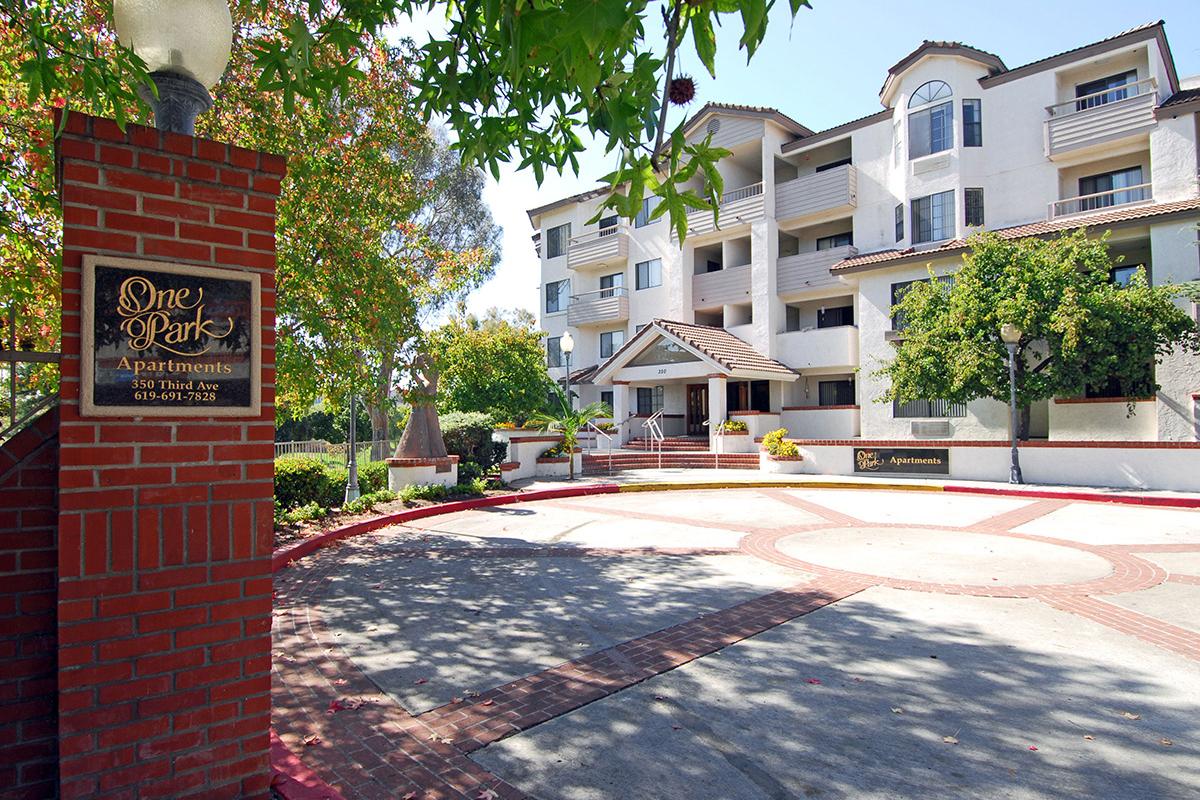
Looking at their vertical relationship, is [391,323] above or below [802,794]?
above

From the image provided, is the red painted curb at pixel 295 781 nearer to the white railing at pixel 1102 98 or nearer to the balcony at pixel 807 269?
the white railing at pixel 1102 98

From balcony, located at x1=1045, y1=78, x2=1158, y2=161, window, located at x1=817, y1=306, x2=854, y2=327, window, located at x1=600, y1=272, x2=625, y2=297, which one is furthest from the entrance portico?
balcony, located at x1=1045, y1=78, x2=1158, y2=161

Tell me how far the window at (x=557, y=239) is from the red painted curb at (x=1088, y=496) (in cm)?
2551

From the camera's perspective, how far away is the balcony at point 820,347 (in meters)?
25.8

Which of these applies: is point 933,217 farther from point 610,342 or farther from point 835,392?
point 610,342

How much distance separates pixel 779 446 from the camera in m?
20.8

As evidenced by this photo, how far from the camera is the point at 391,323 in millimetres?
8609

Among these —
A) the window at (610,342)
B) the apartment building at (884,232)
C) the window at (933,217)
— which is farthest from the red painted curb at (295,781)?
the window at (610,342)

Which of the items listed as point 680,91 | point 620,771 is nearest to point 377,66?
point 680,91

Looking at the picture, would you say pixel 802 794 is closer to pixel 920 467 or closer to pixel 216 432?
pixel 216 432

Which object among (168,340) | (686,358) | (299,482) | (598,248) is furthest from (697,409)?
(168,340)

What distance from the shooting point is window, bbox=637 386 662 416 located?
30625mm

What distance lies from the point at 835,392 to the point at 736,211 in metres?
8.96

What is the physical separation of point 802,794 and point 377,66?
1043cm
